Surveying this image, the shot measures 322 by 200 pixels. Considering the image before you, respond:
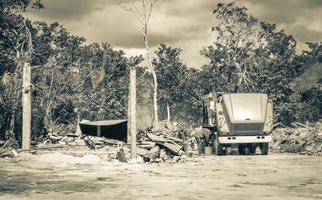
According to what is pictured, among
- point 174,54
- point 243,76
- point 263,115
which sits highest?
point 174,54

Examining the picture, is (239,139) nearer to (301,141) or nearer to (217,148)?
(217,148)

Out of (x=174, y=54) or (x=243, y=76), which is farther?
(x=174, y=54)

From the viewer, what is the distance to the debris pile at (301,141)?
23095mm

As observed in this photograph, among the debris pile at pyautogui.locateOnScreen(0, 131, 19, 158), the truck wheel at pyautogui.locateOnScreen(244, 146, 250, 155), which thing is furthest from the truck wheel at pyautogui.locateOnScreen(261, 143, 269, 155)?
the debris pile at pyautogui.locateOnScreen(0, 131, 19, 158)

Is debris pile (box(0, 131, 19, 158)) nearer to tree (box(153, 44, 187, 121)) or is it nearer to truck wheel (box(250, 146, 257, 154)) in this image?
truck wheel (box(250, 146, 257, 154))

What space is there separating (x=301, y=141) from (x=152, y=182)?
50.7 ft

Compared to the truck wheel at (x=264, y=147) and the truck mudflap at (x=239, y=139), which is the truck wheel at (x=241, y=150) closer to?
the truck wheel at (x=264, y=147)

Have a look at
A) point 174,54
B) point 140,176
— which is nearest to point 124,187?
point 140,176

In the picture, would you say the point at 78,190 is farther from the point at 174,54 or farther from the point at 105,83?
the point at 174,54

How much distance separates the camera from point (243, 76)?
49625 mm

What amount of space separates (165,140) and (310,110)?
28677 millimetres

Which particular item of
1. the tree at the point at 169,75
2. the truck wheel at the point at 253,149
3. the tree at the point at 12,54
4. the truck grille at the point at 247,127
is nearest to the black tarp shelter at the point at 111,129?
the tree at the point at 12,54

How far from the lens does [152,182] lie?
1134 cm

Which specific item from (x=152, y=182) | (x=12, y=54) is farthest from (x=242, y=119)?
(x=12, y=54)
